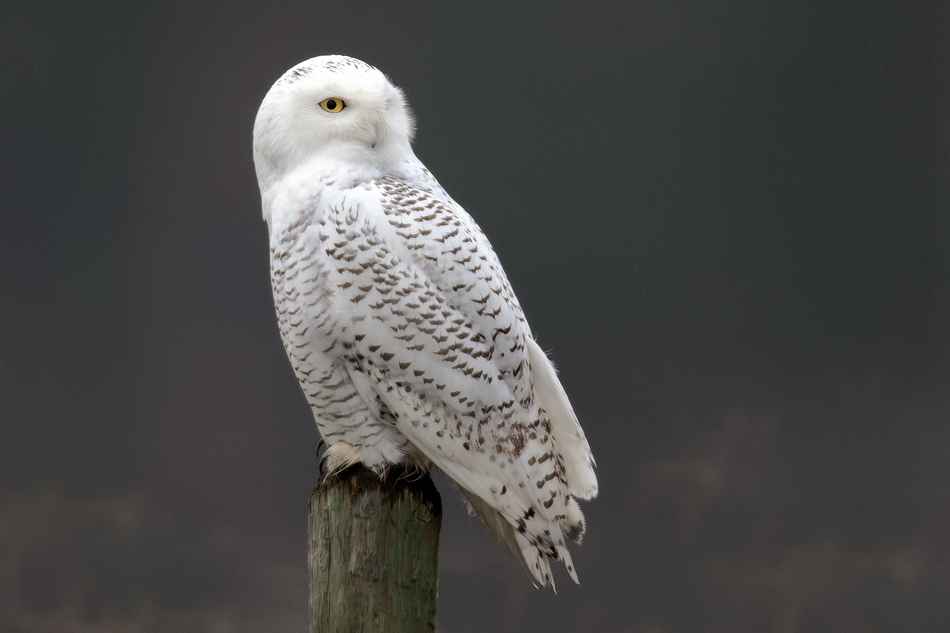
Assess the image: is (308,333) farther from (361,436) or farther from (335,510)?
(335,510)

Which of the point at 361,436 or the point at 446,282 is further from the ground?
the point at 446,282

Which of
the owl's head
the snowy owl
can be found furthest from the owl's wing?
the owl's head

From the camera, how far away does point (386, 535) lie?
2.40 m

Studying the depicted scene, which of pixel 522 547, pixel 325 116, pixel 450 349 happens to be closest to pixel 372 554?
pixel 522 547

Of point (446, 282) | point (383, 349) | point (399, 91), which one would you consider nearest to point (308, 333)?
point (383, 349)

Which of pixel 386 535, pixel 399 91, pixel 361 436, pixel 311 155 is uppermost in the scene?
pixel 399 91

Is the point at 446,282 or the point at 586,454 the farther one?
the point at 586,454

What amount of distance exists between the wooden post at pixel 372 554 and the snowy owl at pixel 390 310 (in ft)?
0.23

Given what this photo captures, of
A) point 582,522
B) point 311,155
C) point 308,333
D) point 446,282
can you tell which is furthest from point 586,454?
point 311,155

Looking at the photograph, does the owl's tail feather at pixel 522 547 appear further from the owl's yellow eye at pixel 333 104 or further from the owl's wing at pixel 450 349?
the owl's yellow eye at pixel 333 104

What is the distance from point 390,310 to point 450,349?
17cm

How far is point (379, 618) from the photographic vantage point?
2.38 metres

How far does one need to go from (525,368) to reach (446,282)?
316 mm

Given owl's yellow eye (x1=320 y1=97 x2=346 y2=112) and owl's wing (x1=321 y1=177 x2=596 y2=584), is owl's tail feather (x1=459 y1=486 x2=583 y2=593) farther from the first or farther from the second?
owl's yellow eye (x1=320 y1=97 x2=346 y2=112)
